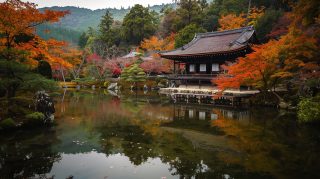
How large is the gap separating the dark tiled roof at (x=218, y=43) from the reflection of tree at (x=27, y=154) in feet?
72.3

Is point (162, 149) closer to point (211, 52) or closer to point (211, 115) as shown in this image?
point (211, 115)

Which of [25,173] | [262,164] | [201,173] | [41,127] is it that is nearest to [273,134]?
[262,164]

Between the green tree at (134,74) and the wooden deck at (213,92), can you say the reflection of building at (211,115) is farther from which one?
the green tree at (134,74)

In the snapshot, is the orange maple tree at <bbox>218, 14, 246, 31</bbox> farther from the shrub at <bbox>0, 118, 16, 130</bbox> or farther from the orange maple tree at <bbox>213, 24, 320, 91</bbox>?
the shrub at <bbox>0, 118, 16, 130</bbox>

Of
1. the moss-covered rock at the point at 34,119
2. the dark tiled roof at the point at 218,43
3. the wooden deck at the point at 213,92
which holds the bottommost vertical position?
the wooden deck at the point at 213,92

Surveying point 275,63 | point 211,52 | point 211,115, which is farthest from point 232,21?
point 211,115

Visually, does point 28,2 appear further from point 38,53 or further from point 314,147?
point 314,147

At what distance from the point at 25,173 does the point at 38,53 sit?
444 inches

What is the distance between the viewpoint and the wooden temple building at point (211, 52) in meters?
29.5

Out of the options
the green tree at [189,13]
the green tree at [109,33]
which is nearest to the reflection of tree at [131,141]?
the green tree at [189,13]

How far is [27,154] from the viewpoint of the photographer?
1047 cm

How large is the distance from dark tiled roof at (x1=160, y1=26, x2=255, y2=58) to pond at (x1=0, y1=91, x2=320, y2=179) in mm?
13484

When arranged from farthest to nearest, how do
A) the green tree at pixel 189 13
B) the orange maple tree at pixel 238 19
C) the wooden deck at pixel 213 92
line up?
the green tree at pixel 189 13
the orange maple tree at pixel 238 19
the wooden deck at pixel 213 92

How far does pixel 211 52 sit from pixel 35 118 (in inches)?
851
